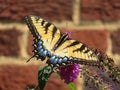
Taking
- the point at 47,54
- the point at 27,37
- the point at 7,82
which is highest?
the point at 47,54

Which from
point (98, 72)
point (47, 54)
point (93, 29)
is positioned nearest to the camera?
point (98, 72)

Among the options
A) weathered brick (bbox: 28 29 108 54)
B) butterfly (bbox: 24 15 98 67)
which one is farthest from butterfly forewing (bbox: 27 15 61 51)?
weathered brick (bbox: 28 29 108 54)

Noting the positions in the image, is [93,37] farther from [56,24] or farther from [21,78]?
[21,78]

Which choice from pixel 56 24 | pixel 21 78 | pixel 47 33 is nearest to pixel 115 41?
pixel 56 24

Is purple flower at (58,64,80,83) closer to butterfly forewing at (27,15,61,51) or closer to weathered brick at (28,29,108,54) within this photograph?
butterfly forewing at (27,15,61,51)

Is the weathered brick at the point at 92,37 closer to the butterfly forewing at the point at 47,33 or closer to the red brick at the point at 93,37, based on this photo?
the red brick at the point at 93,37

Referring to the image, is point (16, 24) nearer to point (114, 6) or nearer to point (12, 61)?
point (12, 61)

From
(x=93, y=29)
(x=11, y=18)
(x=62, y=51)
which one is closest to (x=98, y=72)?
(x=62, y=51)
